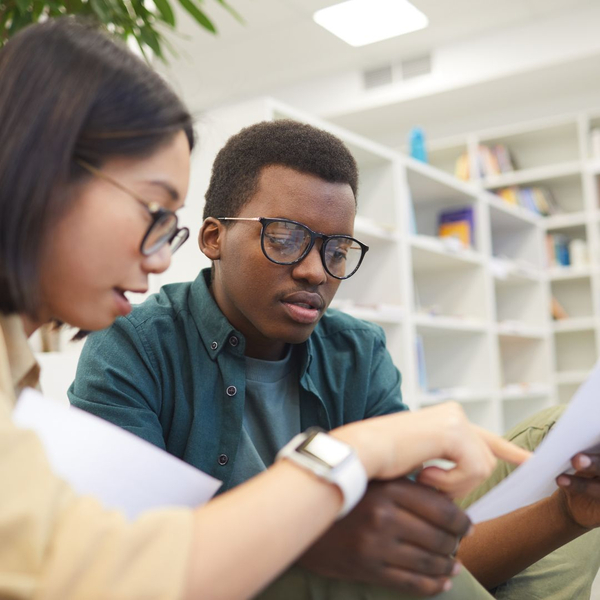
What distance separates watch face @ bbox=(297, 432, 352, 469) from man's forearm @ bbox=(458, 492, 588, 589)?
1.60ft

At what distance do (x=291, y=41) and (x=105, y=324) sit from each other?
15.8ft

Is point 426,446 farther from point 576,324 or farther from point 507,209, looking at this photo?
point 576,324

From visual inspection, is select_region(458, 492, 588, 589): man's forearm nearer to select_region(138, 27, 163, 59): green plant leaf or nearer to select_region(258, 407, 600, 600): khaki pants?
select_region(258, 407, 600, 600): khaki pants

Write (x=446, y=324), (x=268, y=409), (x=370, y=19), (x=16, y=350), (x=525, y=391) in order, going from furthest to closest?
(x=370, y=19) → (x=525, y=391) → (x=446, y=324) → (x=268, y=409) → (x=16, y=350)

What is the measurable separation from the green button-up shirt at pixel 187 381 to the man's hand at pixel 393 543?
47 cm

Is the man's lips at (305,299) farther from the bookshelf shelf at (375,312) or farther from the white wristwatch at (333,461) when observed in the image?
the bookshelf shelf at (375,312)

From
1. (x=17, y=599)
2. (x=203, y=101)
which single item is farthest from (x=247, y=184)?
(x=203, y=101)

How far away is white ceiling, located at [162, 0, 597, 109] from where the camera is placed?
477cm

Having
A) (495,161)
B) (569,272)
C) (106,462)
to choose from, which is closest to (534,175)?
(495,161)

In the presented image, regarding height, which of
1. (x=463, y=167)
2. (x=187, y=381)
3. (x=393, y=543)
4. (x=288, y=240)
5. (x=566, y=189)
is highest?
(x=463, y=167)

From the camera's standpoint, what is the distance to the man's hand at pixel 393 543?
25.9 inches

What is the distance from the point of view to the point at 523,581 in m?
1.13

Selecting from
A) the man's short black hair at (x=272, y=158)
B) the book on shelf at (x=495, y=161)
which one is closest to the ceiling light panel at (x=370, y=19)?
the book on shelf at (x=495, y=161)

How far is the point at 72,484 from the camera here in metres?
0.60
